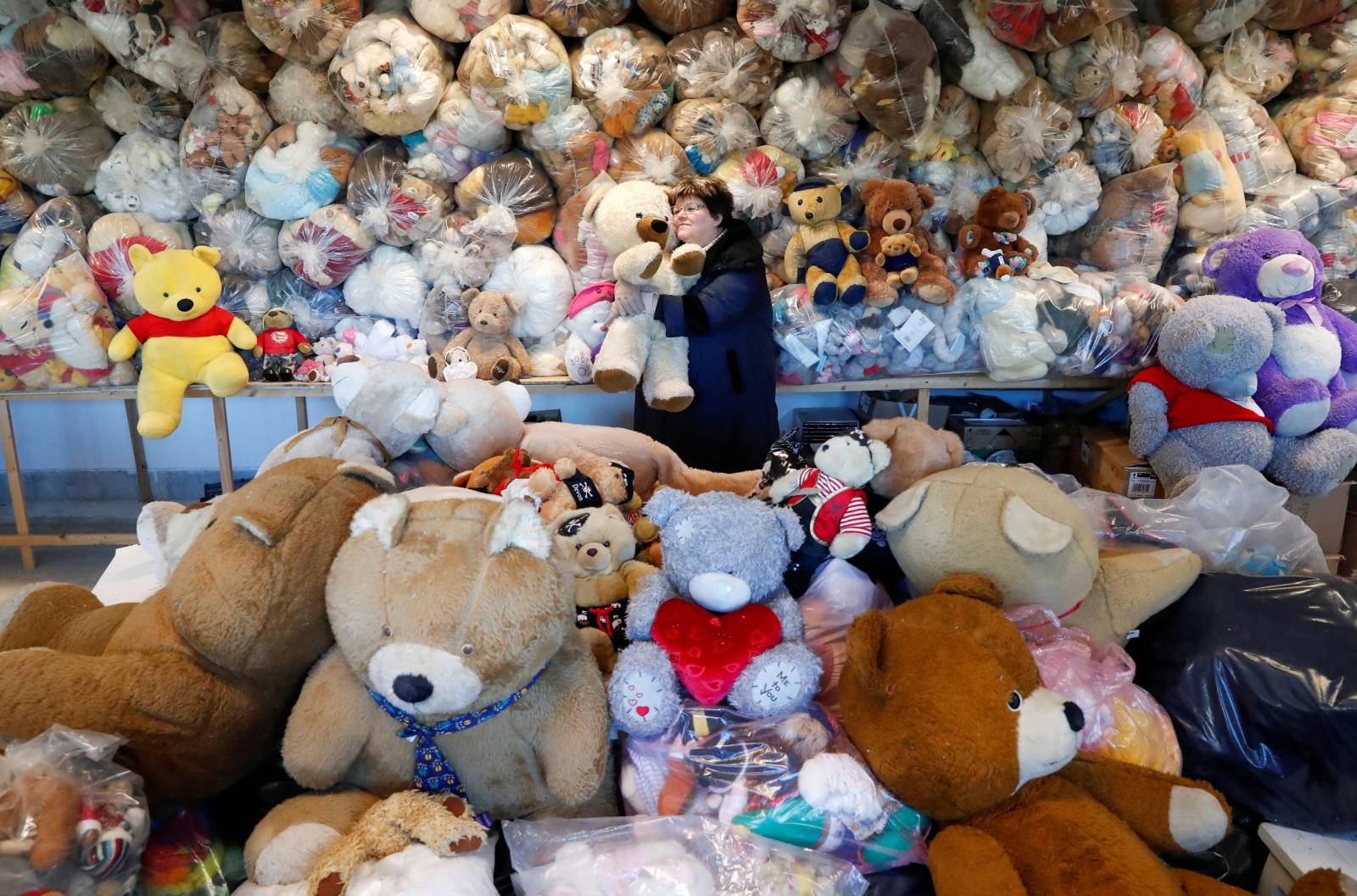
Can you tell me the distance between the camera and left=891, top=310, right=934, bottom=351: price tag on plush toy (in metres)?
2.91

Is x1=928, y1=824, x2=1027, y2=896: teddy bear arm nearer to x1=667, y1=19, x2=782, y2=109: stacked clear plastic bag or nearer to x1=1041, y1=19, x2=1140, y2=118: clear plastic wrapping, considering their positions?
x1=667, y1=19, x2=782, y2=109: stacked clear plastic bag

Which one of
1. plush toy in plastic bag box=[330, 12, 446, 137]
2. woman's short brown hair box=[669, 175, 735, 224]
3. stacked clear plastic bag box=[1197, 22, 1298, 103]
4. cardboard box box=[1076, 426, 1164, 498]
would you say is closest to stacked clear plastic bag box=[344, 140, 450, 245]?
plush toy in plastic bag box=[330, 12, 446, 137]

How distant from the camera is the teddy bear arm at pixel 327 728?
3.82ft

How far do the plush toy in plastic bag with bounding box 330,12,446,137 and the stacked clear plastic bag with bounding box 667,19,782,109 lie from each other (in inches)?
31.4

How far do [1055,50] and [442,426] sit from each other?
2.43m

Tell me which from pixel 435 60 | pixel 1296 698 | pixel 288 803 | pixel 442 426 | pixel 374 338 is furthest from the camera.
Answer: pixel 374 338

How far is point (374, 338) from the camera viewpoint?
9.93 ft

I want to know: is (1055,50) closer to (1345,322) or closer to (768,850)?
(1345,322)

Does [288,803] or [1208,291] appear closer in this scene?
[288,803]

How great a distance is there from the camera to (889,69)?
2.69 m

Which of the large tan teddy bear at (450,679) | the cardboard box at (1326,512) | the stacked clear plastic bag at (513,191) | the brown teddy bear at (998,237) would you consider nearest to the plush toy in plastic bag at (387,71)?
the stacked clear plastic bag at (513,191)

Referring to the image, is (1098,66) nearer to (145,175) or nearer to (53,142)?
(145,175)

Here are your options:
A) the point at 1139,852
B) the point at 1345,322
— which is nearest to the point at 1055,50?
the point at 1345,322

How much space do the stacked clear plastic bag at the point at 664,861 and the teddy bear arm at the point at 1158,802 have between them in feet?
1.20
